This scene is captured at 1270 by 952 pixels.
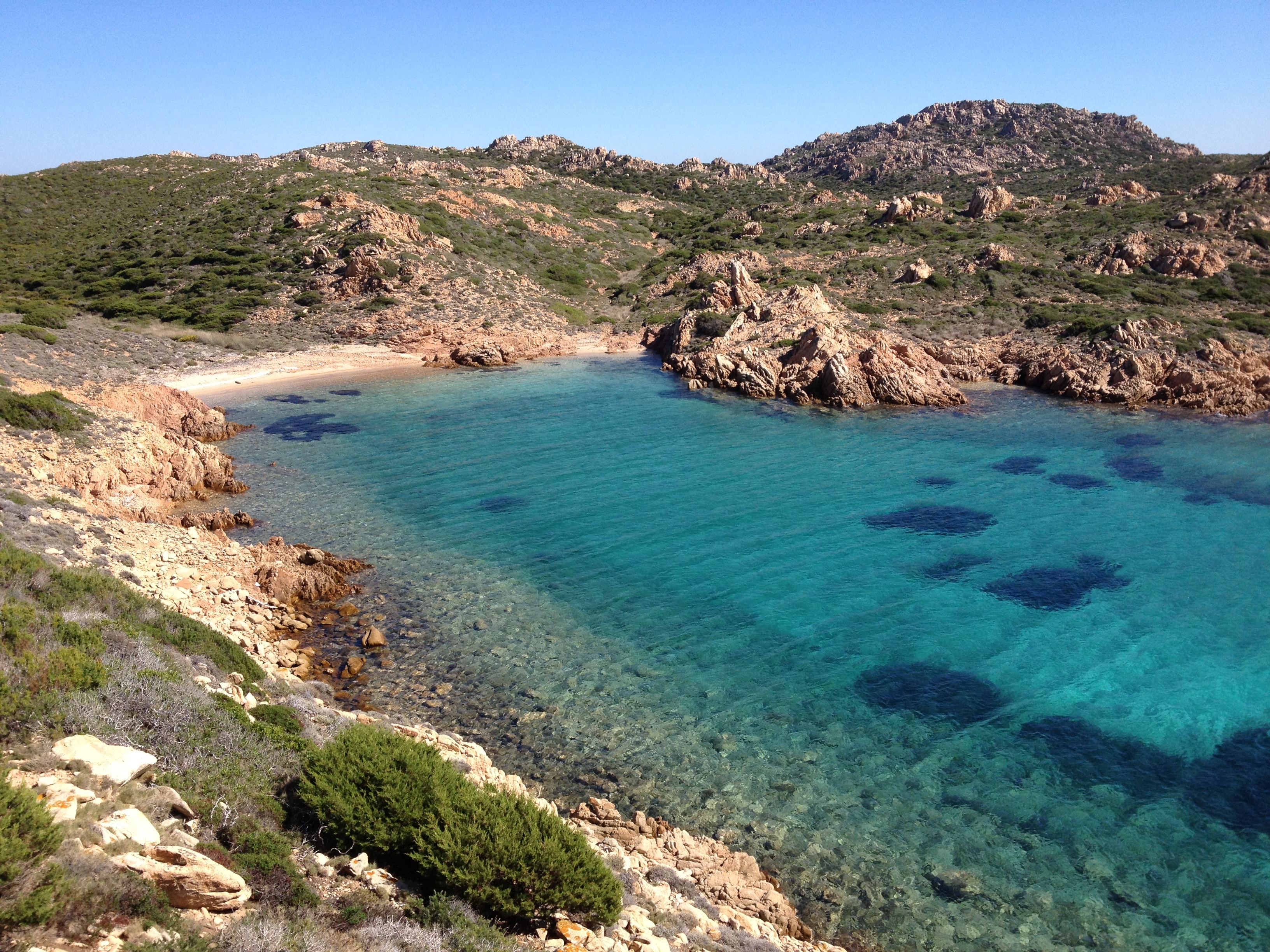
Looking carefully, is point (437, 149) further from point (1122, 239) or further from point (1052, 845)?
point (1052, 845)

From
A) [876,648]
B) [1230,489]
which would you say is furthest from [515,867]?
[1230,489]

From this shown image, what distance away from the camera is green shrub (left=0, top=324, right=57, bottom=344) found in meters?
36.8

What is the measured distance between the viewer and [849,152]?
14912 centimetres

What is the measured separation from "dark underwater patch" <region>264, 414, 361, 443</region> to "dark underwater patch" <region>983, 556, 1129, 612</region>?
29670 millimetres

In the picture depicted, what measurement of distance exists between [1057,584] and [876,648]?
6814 millimetres

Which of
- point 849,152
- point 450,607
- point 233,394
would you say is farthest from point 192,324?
point 849,152

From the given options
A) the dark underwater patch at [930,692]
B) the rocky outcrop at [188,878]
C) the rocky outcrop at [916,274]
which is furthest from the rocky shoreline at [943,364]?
the rocky outcrop at [188,878]

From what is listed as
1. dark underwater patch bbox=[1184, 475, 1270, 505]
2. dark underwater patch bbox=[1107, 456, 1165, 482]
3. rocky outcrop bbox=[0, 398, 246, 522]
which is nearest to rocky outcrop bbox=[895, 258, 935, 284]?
dark underwater patch bbox=[1107, 456, 1165, 482]

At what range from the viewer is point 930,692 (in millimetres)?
15352

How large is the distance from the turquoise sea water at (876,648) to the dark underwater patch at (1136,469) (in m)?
0.29

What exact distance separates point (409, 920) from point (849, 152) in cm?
16609

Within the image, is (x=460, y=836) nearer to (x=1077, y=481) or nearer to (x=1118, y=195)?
(x=1077, y=481)

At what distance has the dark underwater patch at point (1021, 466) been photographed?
29547 millimetres

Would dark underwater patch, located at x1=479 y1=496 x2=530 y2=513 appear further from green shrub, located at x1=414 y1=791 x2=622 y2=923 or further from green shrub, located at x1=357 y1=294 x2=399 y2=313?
green shrub, located at x1=357 y1=294 x2=399 y2=313
